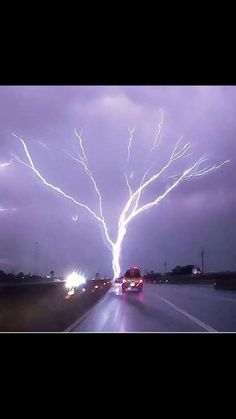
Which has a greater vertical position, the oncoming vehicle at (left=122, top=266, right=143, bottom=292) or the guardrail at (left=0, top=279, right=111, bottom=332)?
the oncoming vehicle at (left=122, top=266, right=143, bottom=292)

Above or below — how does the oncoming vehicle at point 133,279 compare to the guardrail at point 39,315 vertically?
above

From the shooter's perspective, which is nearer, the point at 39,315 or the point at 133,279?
the point at 39,315

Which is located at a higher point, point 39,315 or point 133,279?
point 133,279

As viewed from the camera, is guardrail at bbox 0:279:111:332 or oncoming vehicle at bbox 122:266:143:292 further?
oncoming vehicle at bbox 122:266:143:292

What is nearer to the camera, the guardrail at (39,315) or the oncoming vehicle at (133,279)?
the guardrail at (39,315)
